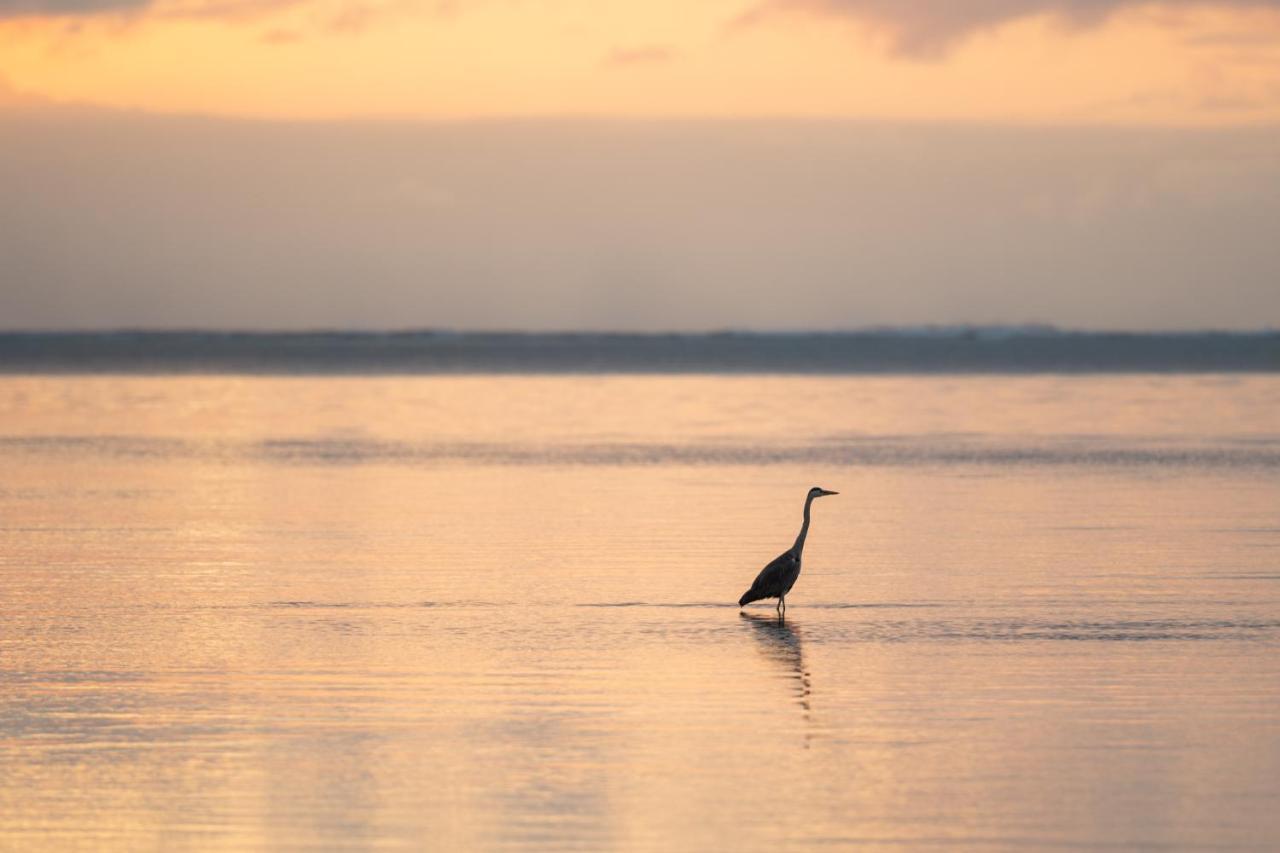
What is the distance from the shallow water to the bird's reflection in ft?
0.17

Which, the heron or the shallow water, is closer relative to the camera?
the shallow water

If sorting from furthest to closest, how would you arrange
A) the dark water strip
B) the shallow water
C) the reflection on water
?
the dark water strip → the reflection on water → the shallow water

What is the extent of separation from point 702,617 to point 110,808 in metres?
6.92

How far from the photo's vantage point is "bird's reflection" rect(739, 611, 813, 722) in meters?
13.3

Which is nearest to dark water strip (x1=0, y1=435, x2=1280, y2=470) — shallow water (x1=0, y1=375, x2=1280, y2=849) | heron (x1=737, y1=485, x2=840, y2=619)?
shallow water (x1=0, y1=375, x2=1280, y2=849)

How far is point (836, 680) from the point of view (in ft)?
44.6

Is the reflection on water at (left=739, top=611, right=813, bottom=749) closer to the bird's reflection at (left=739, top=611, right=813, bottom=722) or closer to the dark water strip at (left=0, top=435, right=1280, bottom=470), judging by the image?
the bird's reflection at (left=739, top=611, right=813, bottom=722)

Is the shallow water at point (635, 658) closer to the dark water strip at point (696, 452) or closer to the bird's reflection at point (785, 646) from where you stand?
the bird's reflection at point (785, 646)

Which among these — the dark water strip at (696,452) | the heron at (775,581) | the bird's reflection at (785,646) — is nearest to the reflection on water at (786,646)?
the bird's reflection at (785,646)

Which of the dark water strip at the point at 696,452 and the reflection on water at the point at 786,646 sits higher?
the reflection on water at the point at 786,646

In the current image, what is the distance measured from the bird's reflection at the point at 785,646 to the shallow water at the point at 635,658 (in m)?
0.05

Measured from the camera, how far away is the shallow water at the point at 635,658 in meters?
10.2

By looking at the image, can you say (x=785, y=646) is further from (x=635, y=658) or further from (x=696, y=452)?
(x=696, y=452)

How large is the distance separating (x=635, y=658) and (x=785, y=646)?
1337mm
